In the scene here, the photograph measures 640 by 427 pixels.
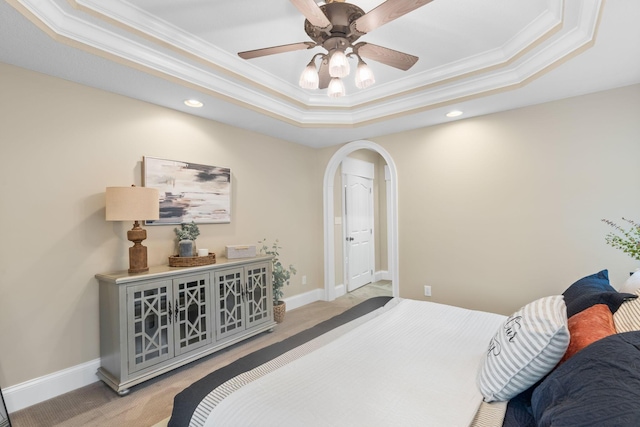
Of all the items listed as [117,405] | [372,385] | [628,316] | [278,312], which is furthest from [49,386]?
[628,316]

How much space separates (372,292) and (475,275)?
1.97m

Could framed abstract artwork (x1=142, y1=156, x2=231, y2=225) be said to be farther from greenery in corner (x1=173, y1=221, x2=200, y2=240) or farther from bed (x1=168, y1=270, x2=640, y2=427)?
bed (x1=168, y1=270, x2=640, y2=427)

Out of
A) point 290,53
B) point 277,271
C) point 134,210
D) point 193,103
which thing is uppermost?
point 290,53

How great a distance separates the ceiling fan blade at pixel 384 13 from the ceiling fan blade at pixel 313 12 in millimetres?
164

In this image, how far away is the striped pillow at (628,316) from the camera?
1.00m

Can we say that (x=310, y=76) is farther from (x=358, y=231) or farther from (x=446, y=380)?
(x=358, y=231)

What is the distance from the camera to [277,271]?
12.0ft

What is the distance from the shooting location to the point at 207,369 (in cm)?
250

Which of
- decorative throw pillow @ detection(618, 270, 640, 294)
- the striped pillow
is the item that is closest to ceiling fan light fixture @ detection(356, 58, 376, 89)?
the striped pillow

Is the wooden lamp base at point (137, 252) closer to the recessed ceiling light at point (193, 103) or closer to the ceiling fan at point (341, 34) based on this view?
the recessed ceiling light at point (193, 103)

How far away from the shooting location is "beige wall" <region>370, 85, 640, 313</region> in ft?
8.59

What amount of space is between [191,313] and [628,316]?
274cm

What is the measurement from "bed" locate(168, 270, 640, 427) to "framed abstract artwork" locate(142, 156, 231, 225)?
1.94m

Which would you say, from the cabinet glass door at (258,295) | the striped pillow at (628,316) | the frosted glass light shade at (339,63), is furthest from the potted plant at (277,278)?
the striped pillow at (628,316)
